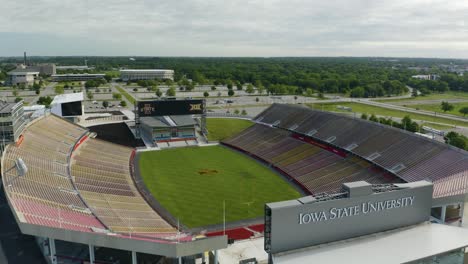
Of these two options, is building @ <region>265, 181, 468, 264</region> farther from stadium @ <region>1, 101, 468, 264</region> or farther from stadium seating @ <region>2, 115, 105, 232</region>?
stadium seating @ <region>2, 115, 105, 232</region>

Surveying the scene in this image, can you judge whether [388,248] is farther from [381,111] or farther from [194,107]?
[381,111]

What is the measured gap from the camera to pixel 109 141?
64.9 metres

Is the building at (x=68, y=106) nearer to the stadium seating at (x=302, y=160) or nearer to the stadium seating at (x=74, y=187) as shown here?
the stadium seating at (x=74, y=187)

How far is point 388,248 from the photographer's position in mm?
24578

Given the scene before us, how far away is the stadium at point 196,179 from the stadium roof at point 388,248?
7.62 feet

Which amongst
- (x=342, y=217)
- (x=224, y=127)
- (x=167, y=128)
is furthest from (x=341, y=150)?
(x=167, y=128)

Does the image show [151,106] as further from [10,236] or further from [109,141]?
[10,236]

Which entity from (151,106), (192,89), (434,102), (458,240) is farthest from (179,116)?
(434,102)

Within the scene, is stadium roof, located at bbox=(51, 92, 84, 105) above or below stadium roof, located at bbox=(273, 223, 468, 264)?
above

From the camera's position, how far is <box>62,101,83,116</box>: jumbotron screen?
68938 mm

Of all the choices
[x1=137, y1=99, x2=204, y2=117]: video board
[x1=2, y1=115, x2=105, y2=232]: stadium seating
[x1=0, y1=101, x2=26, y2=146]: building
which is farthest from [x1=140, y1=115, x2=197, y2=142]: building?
[x1=0, y1=101, x2=26, y2=146]: building

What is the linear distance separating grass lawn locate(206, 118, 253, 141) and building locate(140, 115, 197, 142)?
4.34 m

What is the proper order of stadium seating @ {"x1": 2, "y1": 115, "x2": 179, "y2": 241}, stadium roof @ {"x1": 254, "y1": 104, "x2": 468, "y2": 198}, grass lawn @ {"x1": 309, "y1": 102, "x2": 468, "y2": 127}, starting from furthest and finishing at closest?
grass lawn @ {"x1": 309, "y1": 102, "x2": 468, "y2": 127}
stadium roof @ {"x1": 254, "y1": 104, "x2": 468, "y2": 198}
stadium seating @ {"x1": 2, "y1": 115, "x2": 179, "y2": 241}

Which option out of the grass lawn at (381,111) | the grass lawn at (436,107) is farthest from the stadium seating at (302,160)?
the grass lawn at (436,107)
